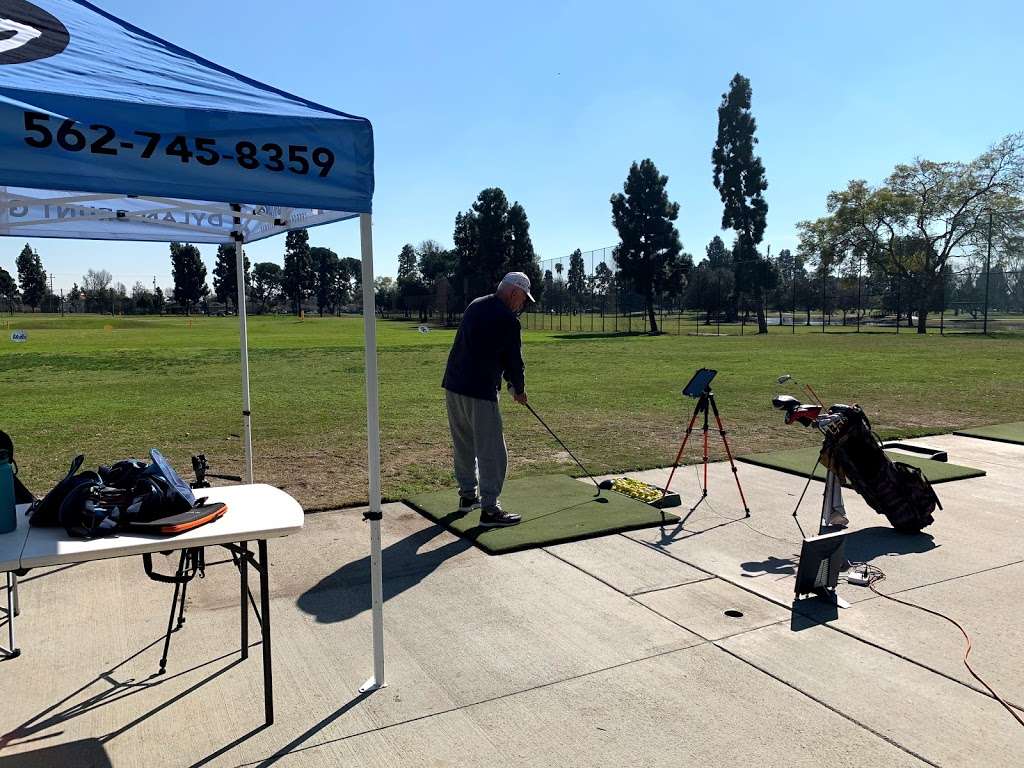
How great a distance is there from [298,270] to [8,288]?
34733 mm

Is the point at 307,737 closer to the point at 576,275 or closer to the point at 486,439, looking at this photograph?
the point at 486,439

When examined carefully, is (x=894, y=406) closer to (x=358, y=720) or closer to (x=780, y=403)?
(x=780, y=403)

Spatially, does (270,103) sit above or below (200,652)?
above

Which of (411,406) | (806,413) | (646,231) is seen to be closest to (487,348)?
(806,413)

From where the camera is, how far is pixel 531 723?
3307 millimetres

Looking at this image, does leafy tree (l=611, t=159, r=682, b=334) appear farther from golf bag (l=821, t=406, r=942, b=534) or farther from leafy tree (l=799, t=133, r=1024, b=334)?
golf bag (l=821, t=406, r=942, b=534)

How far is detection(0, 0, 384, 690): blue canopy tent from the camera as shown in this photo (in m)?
2.79

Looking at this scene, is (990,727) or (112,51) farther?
(112,51)

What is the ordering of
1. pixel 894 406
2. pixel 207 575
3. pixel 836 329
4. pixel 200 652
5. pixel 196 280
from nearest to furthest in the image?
pixel 200 652 → pixel 207 575 → pixel 894 406 → pixel 836 329 → pixel 196 280

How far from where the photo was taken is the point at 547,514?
6.49m

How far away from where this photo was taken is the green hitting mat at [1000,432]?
10.0 m

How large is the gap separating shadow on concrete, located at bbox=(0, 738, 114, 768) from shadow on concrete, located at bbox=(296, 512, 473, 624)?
141 centimetres

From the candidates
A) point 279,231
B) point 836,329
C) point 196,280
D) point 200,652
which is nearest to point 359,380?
point 279,231

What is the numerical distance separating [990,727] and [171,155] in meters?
4.21
